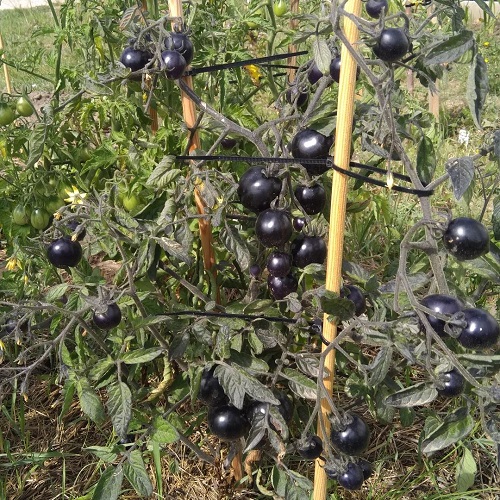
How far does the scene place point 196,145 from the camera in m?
1.50

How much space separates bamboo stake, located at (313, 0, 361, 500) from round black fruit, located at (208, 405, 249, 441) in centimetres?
18

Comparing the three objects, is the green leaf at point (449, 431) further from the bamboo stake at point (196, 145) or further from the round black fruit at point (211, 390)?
the bamboo stake at point (196, 145)

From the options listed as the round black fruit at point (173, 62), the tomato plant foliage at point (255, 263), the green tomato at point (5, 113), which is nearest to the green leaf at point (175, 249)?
the tomato plant foliage at point (255, 263)

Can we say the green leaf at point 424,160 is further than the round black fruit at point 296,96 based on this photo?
No

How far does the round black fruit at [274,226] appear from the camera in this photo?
1.20 metres

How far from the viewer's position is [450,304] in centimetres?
104

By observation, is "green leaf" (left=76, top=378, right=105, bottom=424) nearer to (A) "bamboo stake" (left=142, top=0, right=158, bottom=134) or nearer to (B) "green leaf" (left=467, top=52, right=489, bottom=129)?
(A) "bamboo stake" (left=142, top=0, right=158, bottom=134)

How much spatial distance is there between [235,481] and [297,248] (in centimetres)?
74

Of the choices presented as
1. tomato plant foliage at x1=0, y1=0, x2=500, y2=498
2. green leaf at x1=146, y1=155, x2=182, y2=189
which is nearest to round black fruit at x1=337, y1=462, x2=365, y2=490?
tomato plant foliage at x1=0, y1=0, x2=500, y2=498

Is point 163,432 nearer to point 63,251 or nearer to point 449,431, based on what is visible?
point 63,251

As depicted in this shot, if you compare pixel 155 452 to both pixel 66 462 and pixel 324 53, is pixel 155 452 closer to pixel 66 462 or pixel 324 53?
pixel 66 462

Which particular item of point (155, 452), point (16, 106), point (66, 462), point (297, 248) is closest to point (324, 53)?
point (297, 248)

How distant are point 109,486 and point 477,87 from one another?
103cm

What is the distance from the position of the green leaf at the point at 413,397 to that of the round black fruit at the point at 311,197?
0.40 meters
